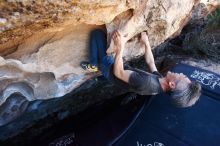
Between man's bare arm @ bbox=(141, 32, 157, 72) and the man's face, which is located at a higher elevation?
man's bare arm @ bbox=(141, 32, 157, 72)

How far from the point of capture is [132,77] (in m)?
2.07

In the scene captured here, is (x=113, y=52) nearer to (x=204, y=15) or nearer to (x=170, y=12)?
(x=170, y=12)

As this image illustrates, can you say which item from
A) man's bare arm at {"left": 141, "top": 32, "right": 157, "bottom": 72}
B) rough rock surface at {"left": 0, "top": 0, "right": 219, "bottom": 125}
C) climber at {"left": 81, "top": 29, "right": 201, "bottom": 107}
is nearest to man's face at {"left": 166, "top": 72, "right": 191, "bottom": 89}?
climber at {"left": 81, "top": 29, "right": 201, "bottom": 107}

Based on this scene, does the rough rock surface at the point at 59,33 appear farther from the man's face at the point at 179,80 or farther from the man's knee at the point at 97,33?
the man's face at the point at 179,80

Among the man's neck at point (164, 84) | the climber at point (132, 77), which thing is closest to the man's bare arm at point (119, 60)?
the climber at point (132, 77)

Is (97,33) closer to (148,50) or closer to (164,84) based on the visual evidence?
(148,50)

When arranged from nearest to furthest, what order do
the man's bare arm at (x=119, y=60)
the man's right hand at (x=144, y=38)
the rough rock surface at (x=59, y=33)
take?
the rough rock surface at (x=59, y=33) → the man's bare arm at (x=119, y=60) → the man's right hand at (x=144, y=38)

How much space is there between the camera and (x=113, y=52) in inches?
85.1

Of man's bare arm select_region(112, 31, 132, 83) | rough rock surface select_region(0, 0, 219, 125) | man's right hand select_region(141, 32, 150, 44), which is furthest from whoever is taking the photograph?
man's right hand select_region(141, 32, 150, 44)

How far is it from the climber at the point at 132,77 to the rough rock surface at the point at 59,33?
72mm

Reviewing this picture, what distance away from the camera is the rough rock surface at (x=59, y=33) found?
158cm

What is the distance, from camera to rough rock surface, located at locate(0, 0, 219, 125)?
158 cm

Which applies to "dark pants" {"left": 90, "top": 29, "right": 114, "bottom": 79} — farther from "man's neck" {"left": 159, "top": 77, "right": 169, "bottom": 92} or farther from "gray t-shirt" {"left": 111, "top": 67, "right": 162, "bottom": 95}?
"man's neck" {"left": 159, "top": 77, "right": 169, "bottom": 92}

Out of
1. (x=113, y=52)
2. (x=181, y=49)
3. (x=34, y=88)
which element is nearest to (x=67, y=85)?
(x=34, y=88)
